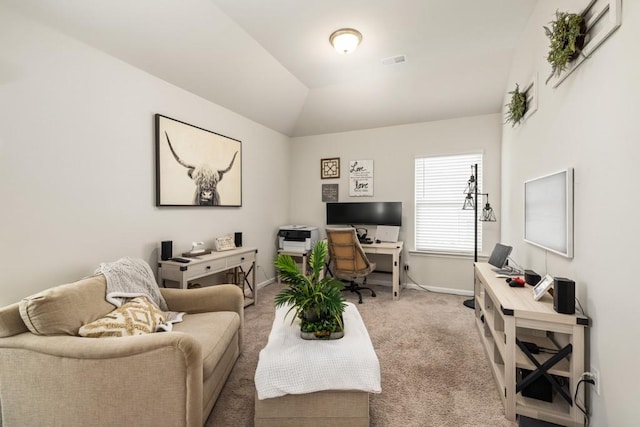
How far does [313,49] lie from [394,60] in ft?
3.11

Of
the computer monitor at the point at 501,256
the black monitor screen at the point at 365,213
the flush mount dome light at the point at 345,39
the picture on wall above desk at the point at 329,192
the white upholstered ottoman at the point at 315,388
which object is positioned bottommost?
the white upholstered ottoman at the point at 315,388

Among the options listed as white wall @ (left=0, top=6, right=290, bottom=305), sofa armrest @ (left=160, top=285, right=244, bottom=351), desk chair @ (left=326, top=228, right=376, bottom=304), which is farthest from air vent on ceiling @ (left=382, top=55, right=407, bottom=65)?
sofa armrest @ (left=160, top=285, right=244, bottom=351)

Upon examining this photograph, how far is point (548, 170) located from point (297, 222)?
366 cm

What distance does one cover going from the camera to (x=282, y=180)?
483 centimetres

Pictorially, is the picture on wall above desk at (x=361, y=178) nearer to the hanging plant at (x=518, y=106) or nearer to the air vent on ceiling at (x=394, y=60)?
the air vent on ceiling at (x=394, y=60)

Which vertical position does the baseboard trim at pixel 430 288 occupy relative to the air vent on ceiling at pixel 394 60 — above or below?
below

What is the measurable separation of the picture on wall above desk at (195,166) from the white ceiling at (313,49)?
0.48 metres

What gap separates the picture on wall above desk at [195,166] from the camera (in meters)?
2.73

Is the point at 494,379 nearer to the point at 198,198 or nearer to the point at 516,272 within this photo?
the point at 516,272

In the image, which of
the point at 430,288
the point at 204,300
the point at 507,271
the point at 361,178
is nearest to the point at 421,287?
the point at 430,288

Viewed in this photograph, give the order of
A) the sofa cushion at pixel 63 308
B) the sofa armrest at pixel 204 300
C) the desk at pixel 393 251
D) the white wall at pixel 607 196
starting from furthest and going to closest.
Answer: the desk at pixel 393 251 < the sofa armrest at pixel 204 300 < the sofa cushion at pixel 63 308 < the white wall at pixel 607 196

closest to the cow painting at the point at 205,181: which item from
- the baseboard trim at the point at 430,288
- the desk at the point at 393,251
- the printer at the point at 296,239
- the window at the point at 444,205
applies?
the printer at the point at 296,239

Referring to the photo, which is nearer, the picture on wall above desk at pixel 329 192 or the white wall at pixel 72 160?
the white wall at pixel 72 160

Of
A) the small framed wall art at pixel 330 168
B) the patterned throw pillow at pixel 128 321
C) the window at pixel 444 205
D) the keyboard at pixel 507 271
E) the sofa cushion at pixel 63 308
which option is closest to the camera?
the sofa cushion at pixel 63 308
